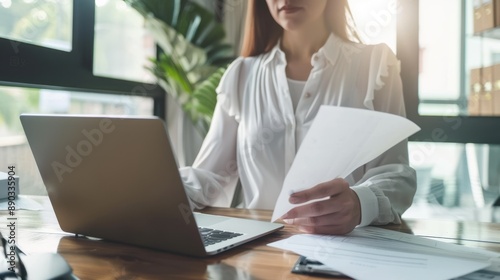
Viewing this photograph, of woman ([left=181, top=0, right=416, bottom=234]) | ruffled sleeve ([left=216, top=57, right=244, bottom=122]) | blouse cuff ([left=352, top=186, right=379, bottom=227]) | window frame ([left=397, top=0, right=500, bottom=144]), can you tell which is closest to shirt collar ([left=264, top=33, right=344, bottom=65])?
woman ([left=181, top=0, right=416, bottom=234])

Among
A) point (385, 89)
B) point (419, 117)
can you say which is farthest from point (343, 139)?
point (419, 117)

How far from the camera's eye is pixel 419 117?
2.33 meters

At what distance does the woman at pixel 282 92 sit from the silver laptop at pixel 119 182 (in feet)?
1.25

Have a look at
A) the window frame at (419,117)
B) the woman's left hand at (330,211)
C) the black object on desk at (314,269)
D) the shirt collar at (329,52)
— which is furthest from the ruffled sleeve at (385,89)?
the window frame at (419,117)

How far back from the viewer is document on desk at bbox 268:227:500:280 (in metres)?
0.54

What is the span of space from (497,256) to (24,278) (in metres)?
0.60

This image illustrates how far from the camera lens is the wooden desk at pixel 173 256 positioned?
575mm

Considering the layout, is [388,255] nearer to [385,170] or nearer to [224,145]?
[385,170]

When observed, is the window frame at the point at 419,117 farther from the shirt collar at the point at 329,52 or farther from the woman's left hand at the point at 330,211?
the woman's left hand at the point at 330,211

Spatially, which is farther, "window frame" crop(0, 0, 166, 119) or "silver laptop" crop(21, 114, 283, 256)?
"window frame" crop(0, 0, 166, 119)

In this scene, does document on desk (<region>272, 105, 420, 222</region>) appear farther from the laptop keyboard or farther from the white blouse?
the white blouse

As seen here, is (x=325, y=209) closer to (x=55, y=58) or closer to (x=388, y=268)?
(x=388, y=268)

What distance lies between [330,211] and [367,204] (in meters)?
0.11

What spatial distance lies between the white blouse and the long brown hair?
49mm
